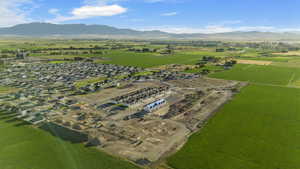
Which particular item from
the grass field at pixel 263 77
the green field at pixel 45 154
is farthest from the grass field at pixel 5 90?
the grass field at pixel 263 77

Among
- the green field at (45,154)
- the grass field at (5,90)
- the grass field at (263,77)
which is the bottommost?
the green field at (45,154)

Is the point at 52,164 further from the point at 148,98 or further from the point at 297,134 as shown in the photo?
the point at 297,134

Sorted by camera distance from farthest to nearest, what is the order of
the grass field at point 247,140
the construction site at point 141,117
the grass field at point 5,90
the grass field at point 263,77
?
the grass field at point 263,77 → the grass field at point 5,90 → the construction site at point 141,117 → the grass field at point 247,140

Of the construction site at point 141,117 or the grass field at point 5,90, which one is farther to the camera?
the grass field at point 5,90

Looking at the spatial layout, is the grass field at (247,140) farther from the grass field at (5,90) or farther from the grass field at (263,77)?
the grass field at (5,90)

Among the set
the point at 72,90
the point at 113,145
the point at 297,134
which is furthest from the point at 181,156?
the point at 72,90

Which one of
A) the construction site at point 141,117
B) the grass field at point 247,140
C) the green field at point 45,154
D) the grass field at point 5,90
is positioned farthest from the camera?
the grass field at point 5,90

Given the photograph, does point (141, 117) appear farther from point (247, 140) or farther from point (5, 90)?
point (5, 90)

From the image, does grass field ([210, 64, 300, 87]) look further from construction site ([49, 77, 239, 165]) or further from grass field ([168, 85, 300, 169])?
grass field ([168, 85, 300, 169])

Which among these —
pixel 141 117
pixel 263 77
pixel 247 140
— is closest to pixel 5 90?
pixel 141 117
